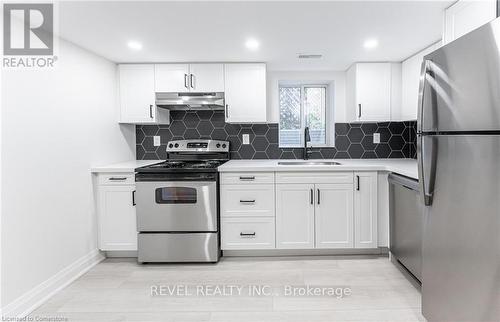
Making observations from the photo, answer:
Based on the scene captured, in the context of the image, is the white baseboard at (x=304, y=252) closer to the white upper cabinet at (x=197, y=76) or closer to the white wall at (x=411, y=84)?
the white wall at (x=411, y=84)

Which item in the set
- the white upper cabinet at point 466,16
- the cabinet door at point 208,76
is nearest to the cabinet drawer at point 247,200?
the cabinet door at point 208,76

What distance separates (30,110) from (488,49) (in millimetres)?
2621

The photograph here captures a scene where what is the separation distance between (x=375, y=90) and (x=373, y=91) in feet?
0.07

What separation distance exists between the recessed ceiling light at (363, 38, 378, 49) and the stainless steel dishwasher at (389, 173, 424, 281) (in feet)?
3.77

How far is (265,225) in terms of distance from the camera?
2910 millimetres

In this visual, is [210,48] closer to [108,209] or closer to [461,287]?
[108,209]

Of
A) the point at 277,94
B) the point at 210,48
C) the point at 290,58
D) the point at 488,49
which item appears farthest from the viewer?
the point at 277,94

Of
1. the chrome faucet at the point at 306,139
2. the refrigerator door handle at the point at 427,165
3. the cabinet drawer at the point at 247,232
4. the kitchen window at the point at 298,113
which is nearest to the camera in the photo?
the refrigerator door handle at the point at 427,165

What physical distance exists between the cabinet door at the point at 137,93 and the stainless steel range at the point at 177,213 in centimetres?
74

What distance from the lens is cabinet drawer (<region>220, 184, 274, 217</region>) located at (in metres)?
2.90

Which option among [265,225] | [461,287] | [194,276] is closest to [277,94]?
[265,225]

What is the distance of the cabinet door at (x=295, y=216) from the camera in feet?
9.47

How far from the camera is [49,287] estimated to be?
7.44ft

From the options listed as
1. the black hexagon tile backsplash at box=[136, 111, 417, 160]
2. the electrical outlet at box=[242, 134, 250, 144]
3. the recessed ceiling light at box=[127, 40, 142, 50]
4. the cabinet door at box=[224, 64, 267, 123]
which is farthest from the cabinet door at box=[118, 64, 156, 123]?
the electrical outlet at box=[242, 134, 250, 144]
